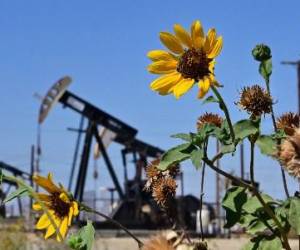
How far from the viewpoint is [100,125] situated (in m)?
33.7

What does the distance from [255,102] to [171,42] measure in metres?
0.18

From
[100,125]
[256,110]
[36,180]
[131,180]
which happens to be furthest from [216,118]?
[131,180]

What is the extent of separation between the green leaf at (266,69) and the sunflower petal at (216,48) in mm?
197

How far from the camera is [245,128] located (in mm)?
1257

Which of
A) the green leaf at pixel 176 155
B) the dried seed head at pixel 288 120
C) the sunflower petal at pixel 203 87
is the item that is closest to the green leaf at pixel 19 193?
the green leaf at pixel 176 155

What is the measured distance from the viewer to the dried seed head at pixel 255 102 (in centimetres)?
138

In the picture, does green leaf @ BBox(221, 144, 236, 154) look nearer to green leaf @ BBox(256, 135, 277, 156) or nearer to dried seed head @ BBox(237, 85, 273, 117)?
green leaf @ BBox(256, 135, 277, 156)

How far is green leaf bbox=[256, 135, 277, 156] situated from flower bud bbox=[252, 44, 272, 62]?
0.15m

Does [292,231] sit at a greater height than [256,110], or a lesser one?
lesser

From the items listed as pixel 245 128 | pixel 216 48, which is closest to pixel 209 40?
pixel 216 48

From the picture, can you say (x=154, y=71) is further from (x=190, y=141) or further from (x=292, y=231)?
(x=292, y=231)

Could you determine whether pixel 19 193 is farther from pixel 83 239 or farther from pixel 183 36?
pixel 183 36

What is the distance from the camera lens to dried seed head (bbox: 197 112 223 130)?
143 centimetres

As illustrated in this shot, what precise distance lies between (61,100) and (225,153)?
33.2 meters
